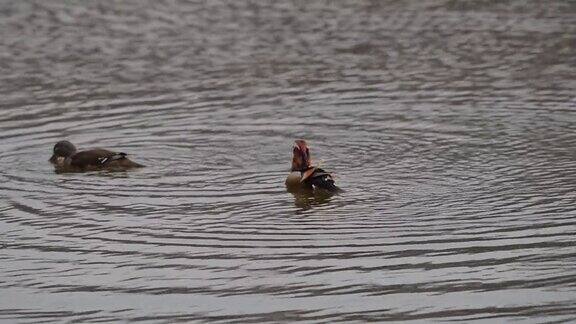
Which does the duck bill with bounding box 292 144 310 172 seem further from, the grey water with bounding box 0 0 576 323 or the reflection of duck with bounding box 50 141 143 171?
the reflection of duck with bounding box 50 141 143 171

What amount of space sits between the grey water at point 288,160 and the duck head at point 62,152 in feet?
0.80

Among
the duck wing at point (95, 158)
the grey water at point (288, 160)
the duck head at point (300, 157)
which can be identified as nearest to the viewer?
the grey water at point (288, 160)

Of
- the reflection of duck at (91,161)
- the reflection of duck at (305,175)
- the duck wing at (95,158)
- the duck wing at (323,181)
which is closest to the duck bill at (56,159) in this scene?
the reflection of duck at (91,161)

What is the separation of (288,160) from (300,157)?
1045mm

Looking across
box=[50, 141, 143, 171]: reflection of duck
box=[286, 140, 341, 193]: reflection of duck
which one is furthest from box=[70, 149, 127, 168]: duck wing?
box=[286, 140, 341, 193]: reflection of duck

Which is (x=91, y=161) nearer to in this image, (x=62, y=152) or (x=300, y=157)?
(x=62, y=152)

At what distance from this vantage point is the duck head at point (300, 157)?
1278 centimetres

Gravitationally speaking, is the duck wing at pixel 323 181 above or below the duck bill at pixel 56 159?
below

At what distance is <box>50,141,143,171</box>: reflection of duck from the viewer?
13.6 metres

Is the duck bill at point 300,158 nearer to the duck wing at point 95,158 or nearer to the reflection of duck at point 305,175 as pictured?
the reflection of duck at point 305,175

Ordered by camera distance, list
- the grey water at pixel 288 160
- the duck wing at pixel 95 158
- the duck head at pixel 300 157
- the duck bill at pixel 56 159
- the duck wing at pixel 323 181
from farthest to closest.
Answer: the duck bill at pixel 56 159 < the duck wing at pixel 95 158 < the duck head at pixel 300 157 < the duck wing at pixel 323 181 < the grey water at pixel 288 160

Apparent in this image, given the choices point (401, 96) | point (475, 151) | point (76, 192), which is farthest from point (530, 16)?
point (76, 192)

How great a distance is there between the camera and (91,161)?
45.2ft

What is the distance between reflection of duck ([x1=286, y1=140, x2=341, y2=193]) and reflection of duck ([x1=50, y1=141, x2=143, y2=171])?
1.73m
